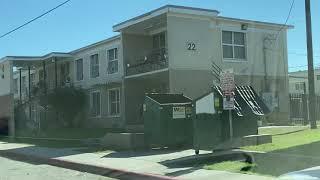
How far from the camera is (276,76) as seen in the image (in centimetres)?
3384

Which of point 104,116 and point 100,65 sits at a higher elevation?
point 100,65

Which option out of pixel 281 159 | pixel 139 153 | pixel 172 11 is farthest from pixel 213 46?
pixel 281 159

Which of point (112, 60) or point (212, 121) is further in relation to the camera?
point (112, 60)

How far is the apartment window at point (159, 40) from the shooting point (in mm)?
31969

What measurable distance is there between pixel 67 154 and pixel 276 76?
1686 cm

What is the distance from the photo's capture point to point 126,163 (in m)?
16.6

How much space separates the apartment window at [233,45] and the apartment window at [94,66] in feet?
34.3

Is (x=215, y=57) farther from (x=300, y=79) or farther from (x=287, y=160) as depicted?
(x=300, y=79)

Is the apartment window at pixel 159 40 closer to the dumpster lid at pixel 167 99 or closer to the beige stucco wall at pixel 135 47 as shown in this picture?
the beige stucco wall at pixel 135 47

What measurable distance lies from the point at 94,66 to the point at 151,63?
9.10 m

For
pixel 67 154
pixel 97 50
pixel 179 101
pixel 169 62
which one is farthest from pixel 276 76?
pixel 67 154

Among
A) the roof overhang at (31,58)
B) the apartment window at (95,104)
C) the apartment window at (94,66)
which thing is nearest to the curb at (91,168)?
the apartment window at (95,104)

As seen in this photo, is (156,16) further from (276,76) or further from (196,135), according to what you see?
(196,135)

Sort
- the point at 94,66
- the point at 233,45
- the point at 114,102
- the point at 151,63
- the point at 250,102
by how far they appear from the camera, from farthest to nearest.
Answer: the point at 94,66 → the point at 114,102 → the point at 233,45 → the point at 151,63 → the point at 250,102
